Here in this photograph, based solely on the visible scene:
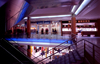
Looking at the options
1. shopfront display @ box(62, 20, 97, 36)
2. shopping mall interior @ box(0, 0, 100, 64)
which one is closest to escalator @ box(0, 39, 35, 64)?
shopping mall interior @ box(0, 0, 100, 64)

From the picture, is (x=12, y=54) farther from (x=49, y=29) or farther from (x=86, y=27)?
(x=86, y=27)

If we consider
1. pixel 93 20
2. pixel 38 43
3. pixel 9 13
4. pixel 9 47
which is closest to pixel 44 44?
pixel 38 43

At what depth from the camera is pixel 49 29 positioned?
13.8m

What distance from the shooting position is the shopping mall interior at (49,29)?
15.9 ft

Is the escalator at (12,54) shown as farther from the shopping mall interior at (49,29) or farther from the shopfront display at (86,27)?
the shopfront display at (86,27)

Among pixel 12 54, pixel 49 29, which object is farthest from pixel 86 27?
pixel 12 54

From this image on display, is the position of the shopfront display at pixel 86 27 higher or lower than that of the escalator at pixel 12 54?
higher

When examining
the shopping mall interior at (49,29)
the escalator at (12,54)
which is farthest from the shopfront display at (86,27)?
the escalator at (12,54)

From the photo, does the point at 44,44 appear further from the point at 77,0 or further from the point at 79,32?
the point at 79,32

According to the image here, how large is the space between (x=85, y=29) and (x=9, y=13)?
1057 centimetres

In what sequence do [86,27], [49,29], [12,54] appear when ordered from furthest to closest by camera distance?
[49,29]
[86,27]
[12,54]

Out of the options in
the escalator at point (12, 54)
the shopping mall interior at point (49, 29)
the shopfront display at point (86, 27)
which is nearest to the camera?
the escalator at point (12, 54)

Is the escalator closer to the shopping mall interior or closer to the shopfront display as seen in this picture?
the shopping mall interior

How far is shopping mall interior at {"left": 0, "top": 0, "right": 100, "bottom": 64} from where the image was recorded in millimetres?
4840
